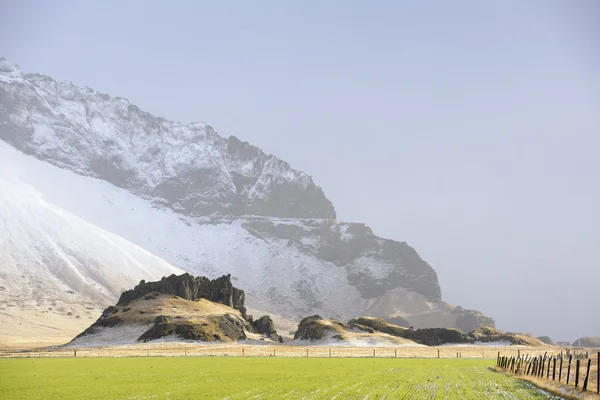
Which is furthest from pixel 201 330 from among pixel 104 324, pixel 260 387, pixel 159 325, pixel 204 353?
pixel 260 387

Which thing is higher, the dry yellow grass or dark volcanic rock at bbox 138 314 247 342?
dark volcanic rock at bbox 138 314 247 342

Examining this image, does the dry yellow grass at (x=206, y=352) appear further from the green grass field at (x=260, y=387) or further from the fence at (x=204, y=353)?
the green grass field at (x=260, y=387)

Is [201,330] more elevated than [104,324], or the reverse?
[104,324]

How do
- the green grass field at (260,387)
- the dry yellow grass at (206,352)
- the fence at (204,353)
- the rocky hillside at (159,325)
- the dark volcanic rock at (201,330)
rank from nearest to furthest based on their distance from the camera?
the green grass field at (260,387) < the fence at (204,353) < the dry yellow grass at (206,352) < the dark volcanic rock at (201,330) < the rocky hillside at (159,325)

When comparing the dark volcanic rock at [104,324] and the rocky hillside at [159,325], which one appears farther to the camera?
the dark volcanic rock at [104,324]

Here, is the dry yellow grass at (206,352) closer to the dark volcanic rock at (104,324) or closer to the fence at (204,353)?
the fence at (204,353)

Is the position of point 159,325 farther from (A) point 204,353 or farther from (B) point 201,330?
(A) point 204,353

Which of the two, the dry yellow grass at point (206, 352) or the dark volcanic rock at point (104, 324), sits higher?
the dark volcanic rock at point (104, 324)

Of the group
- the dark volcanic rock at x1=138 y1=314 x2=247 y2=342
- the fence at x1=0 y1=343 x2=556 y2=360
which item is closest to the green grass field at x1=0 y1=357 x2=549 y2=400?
the fence at x1=0 y1=343 x2=556 y2=360

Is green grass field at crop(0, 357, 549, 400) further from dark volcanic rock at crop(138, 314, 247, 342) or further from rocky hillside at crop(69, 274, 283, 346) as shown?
rocky hillside at crop(69, 274, 283, 346)

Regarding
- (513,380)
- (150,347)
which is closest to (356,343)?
(150,347)

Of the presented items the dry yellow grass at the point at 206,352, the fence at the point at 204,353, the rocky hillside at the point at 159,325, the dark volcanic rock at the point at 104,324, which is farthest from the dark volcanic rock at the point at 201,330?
the dark volcanic rock at the point at 104,324

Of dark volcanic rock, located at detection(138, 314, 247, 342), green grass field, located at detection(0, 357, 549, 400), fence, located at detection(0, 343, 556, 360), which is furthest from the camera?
dark volcanic rock, located at detection(138, 314, 247, 342)

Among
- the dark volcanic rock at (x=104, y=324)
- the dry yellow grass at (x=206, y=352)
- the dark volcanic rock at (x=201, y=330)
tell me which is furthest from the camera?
the dark volcanic rock at (x=104, y=324)
